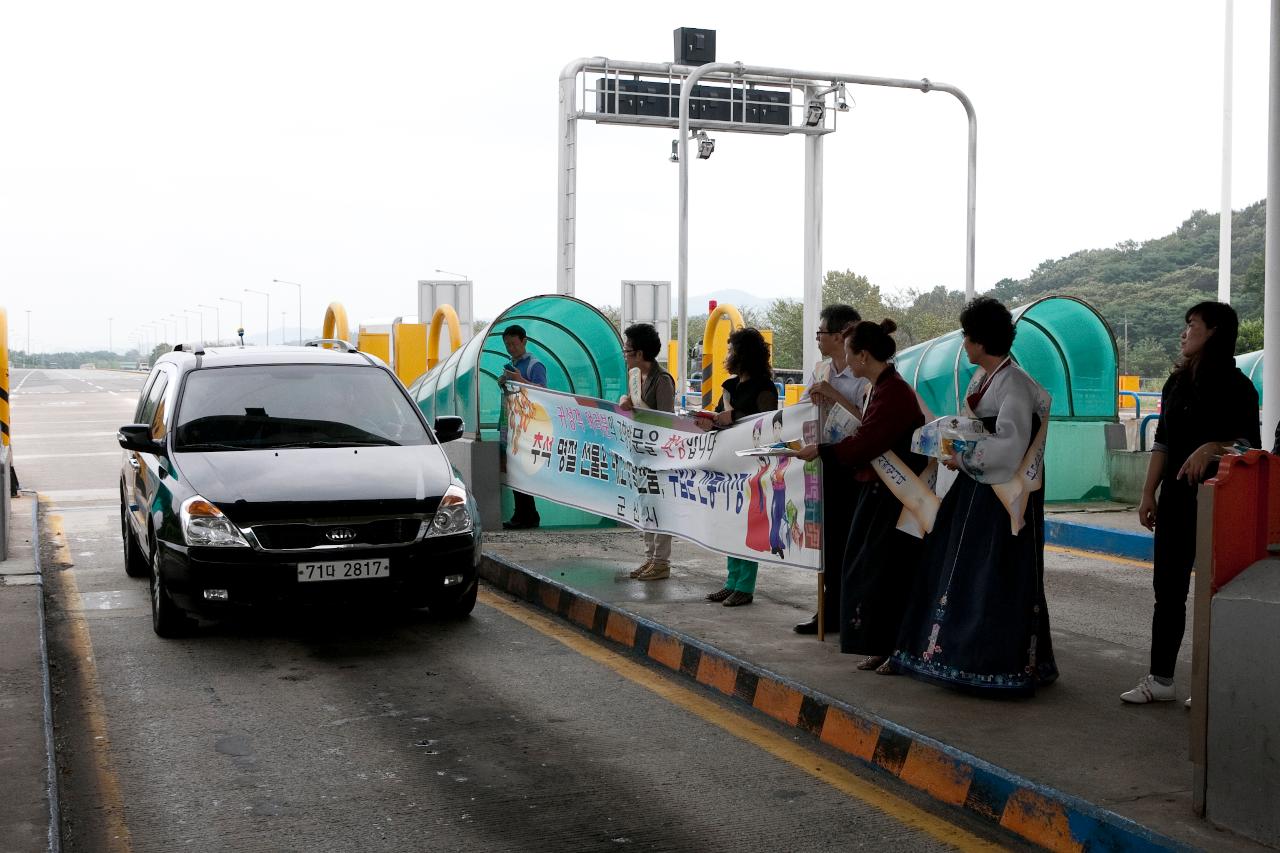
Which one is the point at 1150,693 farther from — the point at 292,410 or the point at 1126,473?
the point at 1126,473

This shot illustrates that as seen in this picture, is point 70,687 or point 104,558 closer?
point 70,687

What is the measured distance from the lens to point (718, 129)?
2641 centimetres

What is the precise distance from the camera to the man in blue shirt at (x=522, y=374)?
38.4 ft

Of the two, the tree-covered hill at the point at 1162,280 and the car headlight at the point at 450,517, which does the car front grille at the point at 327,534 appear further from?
the tree-covered hill at the point at 1162,280

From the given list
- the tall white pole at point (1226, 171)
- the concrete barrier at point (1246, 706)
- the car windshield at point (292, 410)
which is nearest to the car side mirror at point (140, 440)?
the car windshield at point (292, 410)

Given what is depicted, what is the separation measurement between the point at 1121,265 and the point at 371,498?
2897 inches

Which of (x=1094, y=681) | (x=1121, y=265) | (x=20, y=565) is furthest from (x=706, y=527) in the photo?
(x=1121, y=265)

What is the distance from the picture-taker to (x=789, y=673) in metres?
6.37

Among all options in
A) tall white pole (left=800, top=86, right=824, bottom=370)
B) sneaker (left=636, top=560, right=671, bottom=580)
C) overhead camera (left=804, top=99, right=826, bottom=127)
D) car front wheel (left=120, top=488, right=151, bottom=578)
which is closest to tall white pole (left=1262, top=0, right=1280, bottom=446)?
sneaker (left=636, top=560, right=671, bottom=580)

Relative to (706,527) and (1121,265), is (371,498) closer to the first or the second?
(706,527)

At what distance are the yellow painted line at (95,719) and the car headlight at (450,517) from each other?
1.89m

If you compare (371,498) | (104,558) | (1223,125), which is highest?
(1223,125)

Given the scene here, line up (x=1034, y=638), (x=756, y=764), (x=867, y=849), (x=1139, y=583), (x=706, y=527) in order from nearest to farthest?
(x=867, y=849)
(x=756, y=764)
(x=1034, y=638)
(x=706, y=527)
(x=1139, y=583)

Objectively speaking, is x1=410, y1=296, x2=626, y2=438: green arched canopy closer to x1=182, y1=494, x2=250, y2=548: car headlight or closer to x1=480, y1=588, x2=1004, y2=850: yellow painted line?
x1=480, y1=588, x2=1004, y2=850: yellow painted line
